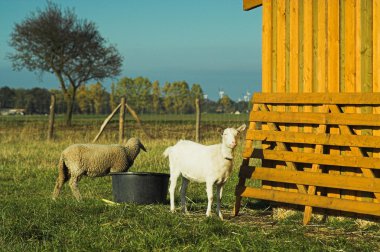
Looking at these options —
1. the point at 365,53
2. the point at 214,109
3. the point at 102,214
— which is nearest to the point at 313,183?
the point at 365,53

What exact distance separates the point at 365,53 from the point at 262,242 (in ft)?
10.7

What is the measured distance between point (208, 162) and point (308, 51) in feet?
7.14

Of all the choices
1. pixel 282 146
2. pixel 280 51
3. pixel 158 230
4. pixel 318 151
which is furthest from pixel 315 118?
pixel 158 230

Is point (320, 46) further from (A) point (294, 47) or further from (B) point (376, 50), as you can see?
(B) point (376, 50)

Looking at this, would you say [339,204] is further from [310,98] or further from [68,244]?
[68,244]

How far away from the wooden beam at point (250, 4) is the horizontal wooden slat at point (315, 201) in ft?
9.67

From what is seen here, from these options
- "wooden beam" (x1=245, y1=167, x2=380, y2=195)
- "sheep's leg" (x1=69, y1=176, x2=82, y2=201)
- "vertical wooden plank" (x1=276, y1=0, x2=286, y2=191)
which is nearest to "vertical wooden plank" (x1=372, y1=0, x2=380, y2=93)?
"wooden beam" (x1=245, y1=167, x2=380, y2=195)

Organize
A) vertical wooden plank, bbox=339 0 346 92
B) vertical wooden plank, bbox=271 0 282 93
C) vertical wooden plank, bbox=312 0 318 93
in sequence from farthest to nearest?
vertical wooden plank, bbox=271 0 282 93 → vertical wooden plank, bbox=312 0 318 93 → vertical wooden plank, bbox=339 0 346 92

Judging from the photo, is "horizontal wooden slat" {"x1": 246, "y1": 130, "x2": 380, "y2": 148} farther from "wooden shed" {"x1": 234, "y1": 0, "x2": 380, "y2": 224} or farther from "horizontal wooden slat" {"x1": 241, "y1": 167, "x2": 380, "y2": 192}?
"horizontal wooden slat" {"x1": 241, "y1": 167, "x2": 380, "y2": 192}

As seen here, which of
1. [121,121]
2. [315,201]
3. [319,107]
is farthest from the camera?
[121,121]

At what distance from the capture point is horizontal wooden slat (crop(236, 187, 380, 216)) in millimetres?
9086

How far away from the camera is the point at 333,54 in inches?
392

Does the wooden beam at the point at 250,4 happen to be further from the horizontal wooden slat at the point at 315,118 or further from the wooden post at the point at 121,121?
the wooden post at the point at 121,121

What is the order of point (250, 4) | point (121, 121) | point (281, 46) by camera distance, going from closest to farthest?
point (281, 46) < point (250, 4) < point (121, 121)
